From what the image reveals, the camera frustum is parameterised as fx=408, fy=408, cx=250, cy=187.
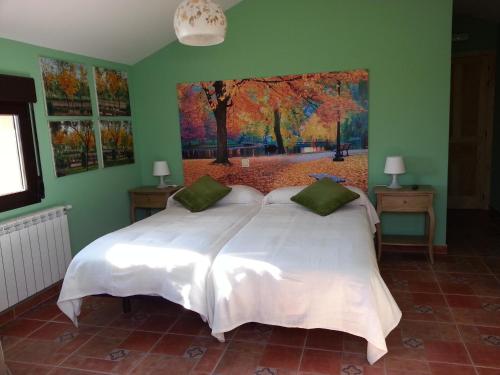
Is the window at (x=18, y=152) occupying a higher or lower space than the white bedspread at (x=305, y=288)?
higher

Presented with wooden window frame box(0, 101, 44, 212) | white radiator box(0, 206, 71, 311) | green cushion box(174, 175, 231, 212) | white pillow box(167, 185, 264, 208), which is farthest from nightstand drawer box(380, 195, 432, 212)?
wooden window frame box(0, 101, 44, 212)

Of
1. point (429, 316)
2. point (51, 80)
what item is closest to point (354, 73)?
point (429, 316)

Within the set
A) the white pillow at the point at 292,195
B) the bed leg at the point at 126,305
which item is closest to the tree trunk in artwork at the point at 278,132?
the white pillow at the point at 292,195

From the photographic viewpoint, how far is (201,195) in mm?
3992

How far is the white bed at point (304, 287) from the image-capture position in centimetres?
226

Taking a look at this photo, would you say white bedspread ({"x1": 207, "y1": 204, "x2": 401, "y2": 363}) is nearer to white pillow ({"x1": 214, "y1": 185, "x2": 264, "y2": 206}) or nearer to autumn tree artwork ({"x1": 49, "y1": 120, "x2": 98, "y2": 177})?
white pillow ({"x1": 214, "y1": 185, "x2": 264, "y2": 206})

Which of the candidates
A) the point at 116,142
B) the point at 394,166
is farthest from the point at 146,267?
the point at 394,166

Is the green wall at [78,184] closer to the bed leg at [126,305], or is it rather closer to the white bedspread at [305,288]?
the bed leg at [126,305]

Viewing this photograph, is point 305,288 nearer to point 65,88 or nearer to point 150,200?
point 150,200

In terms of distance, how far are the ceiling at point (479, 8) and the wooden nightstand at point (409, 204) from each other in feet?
8.12

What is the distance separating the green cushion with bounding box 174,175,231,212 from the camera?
3.93 metres

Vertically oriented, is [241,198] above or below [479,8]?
below

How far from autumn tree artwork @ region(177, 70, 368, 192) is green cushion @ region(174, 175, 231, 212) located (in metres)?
0.50

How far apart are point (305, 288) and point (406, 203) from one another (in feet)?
6.34
